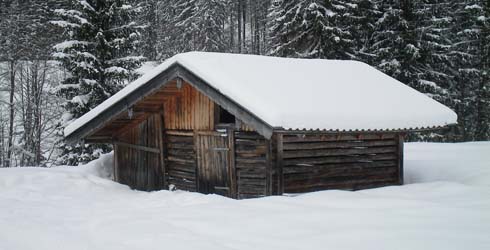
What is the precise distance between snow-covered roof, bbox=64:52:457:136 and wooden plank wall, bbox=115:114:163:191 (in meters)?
1.80

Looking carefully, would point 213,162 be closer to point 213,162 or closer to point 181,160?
point 213,162

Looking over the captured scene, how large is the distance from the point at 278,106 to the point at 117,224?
13.7 feet

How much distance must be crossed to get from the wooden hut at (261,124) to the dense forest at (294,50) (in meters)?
6.01

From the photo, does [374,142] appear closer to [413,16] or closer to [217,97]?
[217,97]

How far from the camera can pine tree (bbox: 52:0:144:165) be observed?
1858cm

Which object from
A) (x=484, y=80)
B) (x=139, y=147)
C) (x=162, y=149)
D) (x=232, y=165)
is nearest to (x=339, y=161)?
(x=232, y=165)

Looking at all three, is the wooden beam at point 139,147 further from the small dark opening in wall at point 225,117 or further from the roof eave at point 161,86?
the small dark opening in wall at point 225,117

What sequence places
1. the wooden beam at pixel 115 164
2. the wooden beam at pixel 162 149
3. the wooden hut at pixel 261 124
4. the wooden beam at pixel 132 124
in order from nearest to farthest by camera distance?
1. the wooden hut at pixel 261 124
2. the wooden beam at pixel 162 149
3. the wooden beam at pixel 132 124
4. the wooden beam at pixel 115 164

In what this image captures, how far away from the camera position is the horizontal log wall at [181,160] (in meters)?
12.4

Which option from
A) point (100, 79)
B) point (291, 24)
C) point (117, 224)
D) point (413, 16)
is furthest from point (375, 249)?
point (413, 16)

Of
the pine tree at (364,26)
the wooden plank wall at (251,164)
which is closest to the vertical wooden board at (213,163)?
the wooden plank wall at (251,164)

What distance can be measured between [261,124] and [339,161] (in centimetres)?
316

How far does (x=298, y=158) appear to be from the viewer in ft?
34.2

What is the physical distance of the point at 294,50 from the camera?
80.4 feet
